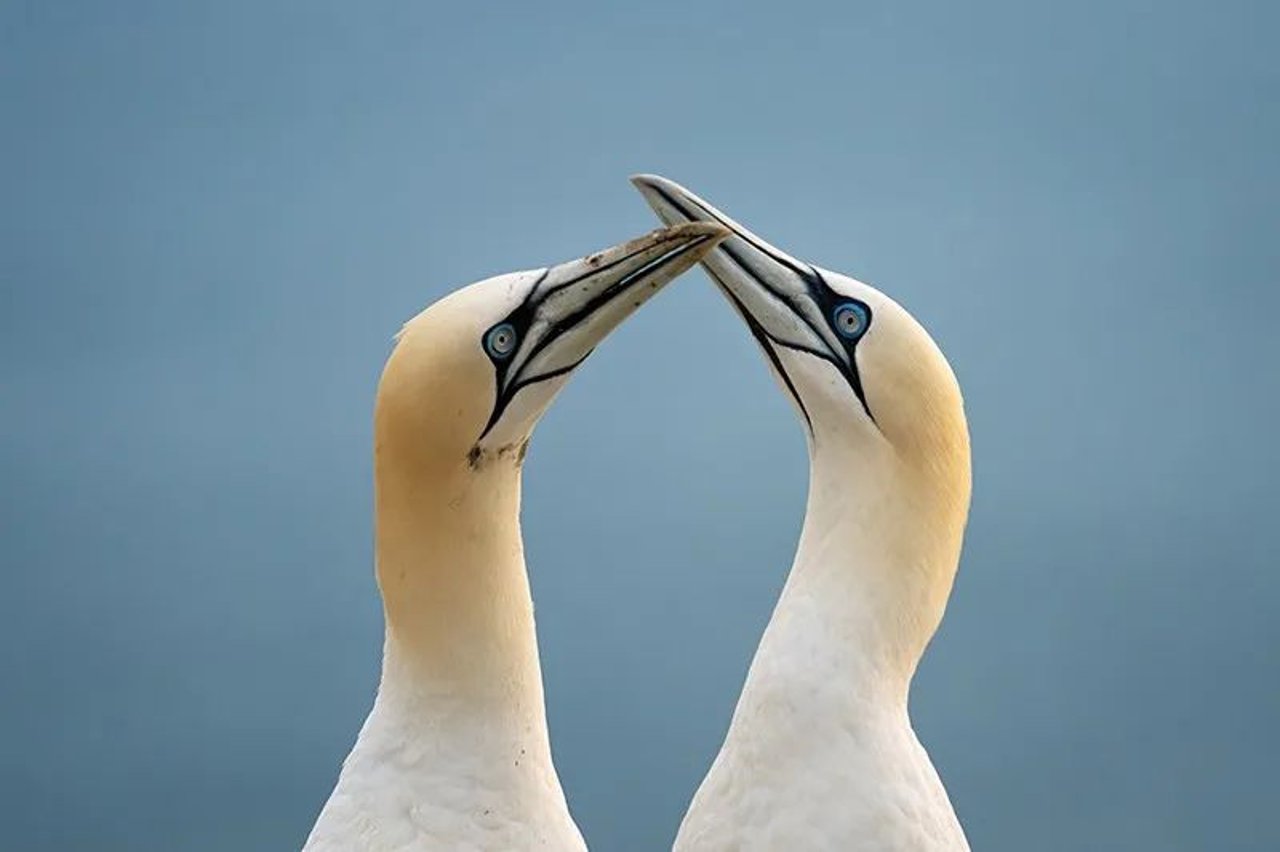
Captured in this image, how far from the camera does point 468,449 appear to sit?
6.21 meters

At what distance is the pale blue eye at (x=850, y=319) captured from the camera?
631cm

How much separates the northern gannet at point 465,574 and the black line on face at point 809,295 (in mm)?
297

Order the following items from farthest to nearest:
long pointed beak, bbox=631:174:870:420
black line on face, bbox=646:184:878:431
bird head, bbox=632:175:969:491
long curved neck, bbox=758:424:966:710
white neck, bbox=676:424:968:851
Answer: long pointed beak, bbox=631:174:870:420 → black line on face, bbox=646:184:878:431 → bird head, bbox=632:175:969:491 → long curved neck, bbox=758:424:966:710 → white neck, bbox=676:424:968:851

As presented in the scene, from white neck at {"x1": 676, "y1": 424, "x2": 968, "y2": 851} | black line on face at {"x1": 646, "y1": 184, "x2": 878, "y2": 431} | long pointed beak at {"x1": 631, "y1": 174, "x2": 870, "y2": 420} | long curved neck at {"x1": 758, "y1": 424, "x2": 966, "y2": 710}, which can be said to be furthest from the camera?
long pointed beak at {"x1": 631, "y1": 174, "x2": 870, "y2": 420}

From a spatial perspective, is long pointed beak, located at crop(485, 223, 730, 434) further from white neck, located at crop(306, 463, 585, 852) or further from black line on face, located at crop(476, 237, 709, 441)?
white neck, located at crop(306, 463, 585, 852)

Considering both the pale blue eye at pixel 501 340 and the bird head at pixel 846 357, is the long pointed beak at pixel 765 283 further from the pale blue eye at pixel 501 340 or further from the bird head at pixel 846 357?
the pale blue eye at pixel 501 340

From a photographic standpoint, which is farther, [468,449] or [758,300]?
[758,300]

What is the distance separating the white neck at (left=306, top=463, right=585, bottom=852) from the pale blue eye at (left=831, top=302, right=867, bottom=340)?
1136 millimetres

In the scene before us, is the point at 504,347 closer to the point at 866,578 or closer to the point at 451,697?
the point at 451,697

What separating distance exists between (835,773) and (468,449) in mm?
1467

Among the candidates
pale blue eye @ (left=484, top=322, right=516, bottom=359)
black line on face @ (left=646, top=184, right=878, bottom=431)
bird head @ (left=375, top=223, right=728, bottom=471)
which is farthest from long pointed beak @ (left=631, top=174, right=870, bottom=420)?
pale blue eye @ (left=484, top=322, right=516, bottom=359)

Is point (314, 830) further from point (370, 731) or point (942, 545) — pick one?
point (942, 545)

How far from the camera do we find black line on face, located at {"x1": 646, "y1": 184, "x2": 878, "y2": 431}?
6293 mm

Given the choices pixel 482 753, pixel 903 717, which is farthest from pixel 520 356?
pixel 903 717
